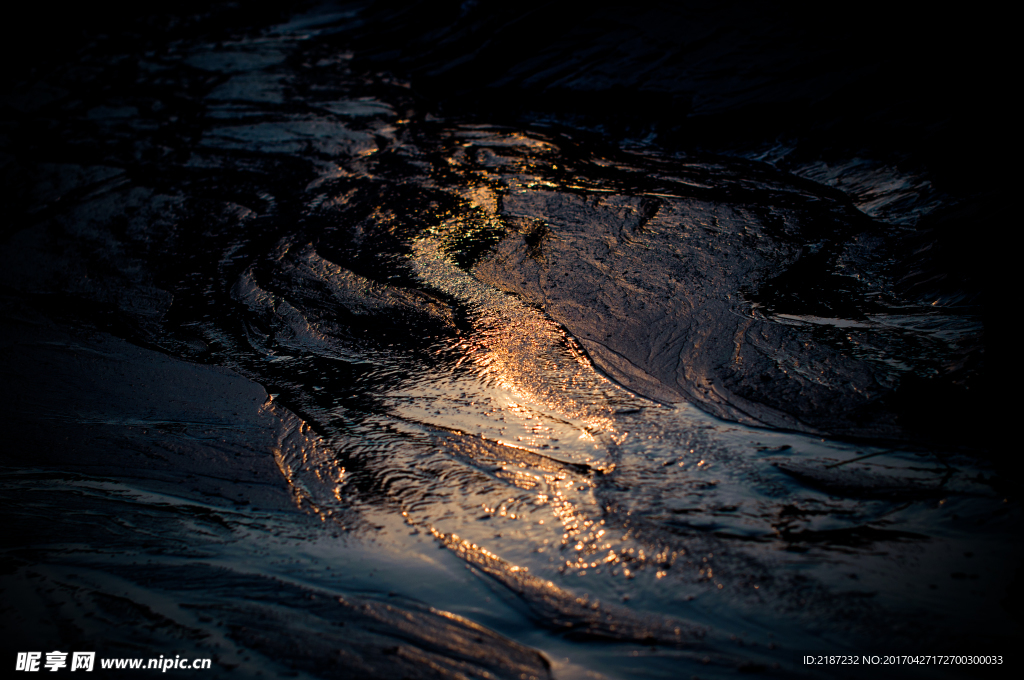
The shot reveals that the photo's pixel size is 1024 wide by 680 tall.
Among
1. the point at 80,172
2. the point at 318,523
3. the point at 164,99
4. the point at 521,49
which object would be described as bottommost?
the point at 318,523

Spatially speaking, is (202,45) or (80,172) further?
(202,45)

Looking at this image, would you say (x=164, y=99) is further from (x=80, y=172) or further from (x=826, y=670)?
(x=826, y=670)

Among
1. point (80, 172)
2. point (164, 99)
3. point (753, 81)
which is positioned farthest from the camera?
point (164, 99)

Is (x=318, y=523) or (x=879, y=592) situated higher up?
(x=318, y=523)

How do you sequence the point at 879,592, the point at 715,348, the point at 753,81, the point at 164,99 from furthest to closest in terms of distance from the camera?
the point at 164,99 < the point at 753,81 < the point at 715,348 < the point at 879,592

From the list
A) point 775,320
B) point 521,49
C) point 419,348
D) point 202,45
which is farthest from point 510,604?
point 202,45

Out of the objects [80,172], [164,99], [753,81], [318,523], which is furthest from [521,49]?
[318,523]
